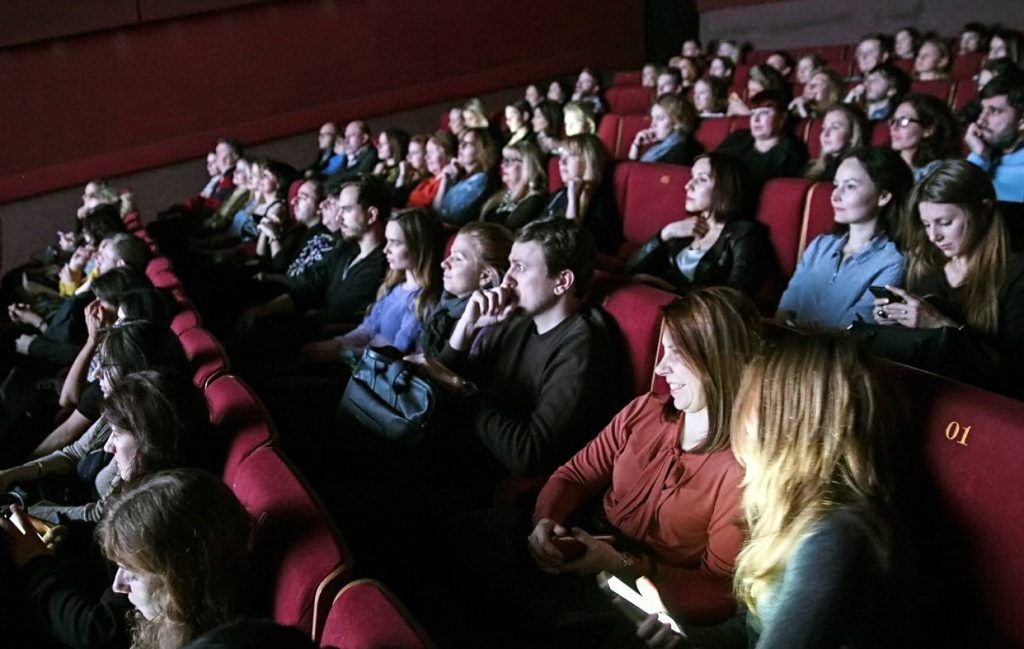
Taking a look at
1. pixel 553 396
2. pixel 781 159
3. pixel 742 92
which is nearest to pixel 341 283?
pixel 553 396

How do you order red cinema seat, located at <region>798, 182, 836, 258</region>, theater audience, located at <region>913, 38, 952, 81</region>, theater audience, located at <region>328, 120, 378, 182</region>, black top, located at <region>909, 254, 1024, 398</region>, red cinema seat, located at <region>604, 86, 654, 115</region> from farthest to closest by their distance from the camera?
red cinema seat, located at <region>604, 86, 654, 115</region>, theater audience, located at <region>328, 120, 378, 182</region>, theater audience, located at <region>913, 38, 952, 81</region>, red cinema seat, located at <region>798, 182, 836, 258</region>, black top, located at <region>909, 254, 1024, 398</region>

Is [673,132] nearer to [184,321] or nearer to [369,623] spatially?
[184,321]

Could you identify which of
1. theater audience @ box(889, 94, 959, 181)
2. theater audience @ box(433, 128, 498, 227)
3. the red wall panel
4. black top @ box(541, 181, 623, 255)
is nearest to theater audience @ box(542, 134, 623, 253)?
black top @ box(541, 181, 623, 255)

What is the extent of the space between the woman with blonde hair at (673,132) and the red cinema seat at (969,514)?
221 centimetres

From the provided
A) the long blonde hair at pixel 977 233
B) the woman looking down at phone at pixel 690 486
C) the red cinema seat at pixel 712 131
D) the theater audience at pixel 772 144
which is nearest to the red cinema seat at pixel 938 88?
the red cinema seat at pixel 712 131

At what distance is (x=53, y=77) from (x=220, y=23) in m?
0.91

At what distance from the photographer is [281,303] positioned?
2.45 meters

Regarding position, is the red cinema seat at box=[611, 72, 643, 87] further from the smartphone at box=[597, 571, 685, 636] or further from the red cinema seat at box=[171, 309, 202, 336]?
the smartphone at box=[597, 571, 685, 636]

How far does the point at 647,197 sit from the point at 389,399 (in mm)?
1261

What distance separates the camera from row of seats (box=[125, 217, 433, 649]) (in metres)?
0.73

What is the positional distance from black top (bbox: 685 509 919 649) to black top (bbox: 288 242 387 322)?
1703mm

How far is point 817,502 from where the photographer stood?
788mm

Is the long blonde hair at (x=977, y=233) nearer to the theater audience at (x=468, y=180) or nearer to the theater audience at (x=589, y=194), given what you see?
the theater audience at (x=589, y=194)

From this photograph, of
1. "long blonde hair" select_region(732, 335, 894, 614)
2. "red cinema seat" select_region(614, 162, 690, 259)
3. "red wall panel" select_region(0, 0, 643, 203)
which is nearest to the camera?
"long blonde hair" select_region(732, 335, 894, 614)
